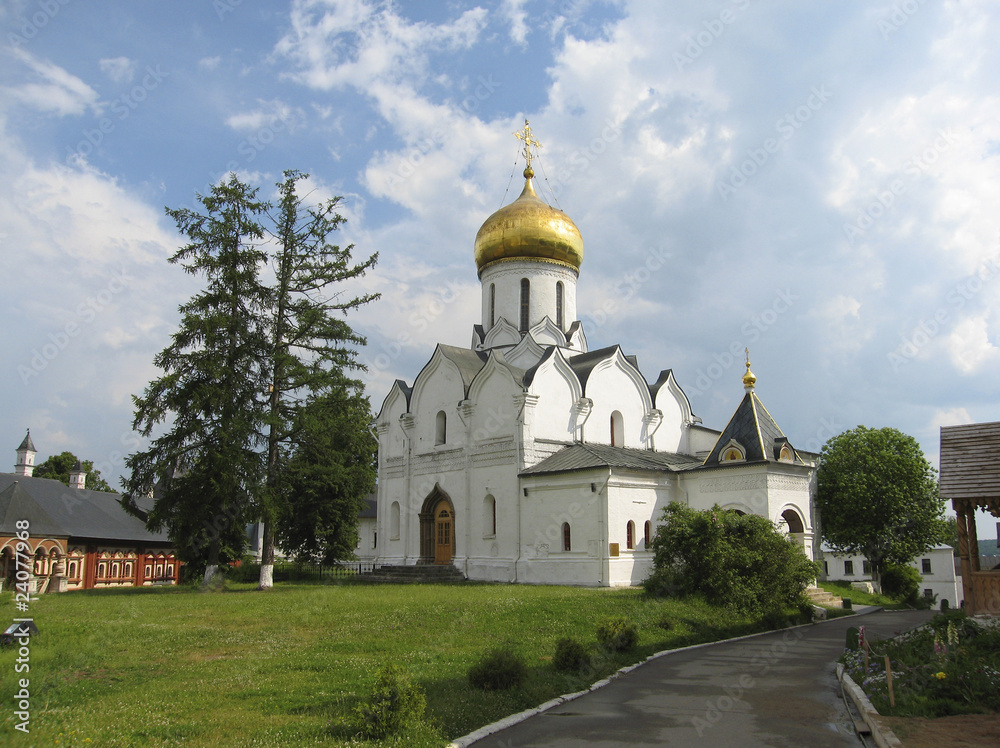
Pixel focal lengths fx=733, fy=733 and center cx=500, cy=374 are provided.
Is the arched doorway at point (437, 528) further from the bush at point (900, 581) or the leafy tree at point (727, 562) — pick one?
the bush at point (900, 581)

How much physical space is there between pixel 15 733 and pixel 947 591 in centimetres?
4072

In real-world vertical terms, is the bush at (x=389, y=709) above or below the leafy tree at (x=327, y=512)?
below

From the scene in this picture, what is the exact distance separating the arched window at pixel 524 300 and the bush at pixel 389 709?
850 inches

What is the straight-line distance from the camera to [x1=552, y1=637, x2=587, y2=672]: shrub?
9.81 meters

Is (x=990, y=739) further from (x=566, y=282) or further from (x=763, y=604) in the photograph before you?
(x=566, y=282)

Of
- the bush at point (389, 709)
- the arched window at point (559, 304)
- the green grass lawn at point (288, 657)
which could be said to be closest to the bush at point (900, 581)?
the green grass lawn at point (288, 657)

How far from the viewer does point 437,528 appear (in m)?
25.5

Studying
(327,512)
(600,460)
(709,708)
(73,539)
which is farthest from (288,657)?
(73,539)

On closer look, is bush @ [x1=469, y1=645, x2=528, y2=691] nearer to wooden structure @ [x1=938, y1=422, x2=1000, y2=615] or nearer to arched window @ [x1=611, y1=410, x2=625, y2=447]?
wooden structure @ [x1=938, y1=422, x2=1000, y2=615]

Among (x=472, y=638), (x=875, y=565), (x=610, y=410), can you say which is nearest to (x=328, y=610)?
(x=472, y=638)

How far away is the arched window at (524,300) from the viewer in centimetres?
2797

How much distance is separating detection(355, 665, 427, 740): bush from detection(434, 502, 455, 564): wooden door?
1794 cm

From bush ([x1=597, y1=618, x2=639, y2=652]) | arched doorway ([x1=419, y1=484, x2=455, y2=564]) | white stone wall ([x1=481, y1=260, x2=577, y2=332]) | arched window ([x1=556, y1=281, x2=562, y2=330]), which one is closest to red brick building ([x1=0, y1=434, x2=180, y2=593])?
arched doorway ([x1=419, y1=484, x2=455, y2=564])

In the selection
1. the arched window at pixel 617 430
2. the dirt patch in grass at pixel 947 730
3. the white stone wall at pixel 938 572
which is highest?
the arched window at pixel 617 430
